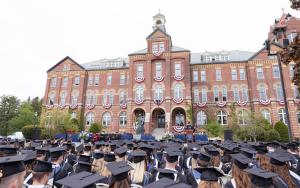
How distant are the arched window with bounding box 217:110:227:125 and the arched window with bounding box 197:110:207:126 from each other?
1958 mm

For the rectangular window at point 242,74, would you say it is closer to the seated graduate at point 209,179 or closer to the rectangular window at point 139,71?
the rectangular window at point 139,71

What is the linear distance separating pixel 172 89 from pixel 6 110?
3773cm

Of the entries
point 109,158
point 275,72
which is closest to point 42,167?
point 109,158

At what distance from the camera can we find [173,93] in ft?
92.8

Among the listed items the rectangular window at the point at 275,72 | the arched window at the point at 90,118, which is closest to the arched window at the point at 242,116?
the rectangular window at the point at 275,72

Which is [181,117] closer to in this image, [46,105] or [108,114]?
[108,114]

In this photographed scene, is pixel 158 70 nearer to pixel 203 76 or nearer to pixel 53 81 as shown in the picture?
pixel 203 76

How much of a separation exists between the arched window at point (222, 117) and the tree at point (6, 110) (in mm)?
41212

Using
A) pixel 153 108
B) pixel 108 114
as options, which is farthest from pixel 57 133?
pixel 153 108

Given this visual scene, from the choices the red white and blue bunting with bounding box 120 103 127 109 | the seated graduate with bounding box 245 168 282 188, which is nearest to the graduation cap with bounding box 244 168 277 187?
the seated graduate with bounding box 245 168 282 188

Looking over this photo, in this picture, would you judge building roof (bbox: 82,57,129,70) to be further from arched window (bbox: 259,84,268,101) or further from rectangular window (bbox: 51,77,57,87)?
arched window (bbox: 259,84,268,101)

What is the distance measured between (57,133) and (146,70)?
14.8 metres

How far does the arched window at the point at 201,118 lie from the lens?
2870 centimetres

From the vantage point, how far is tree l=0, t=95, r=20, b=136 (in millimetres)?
40906
